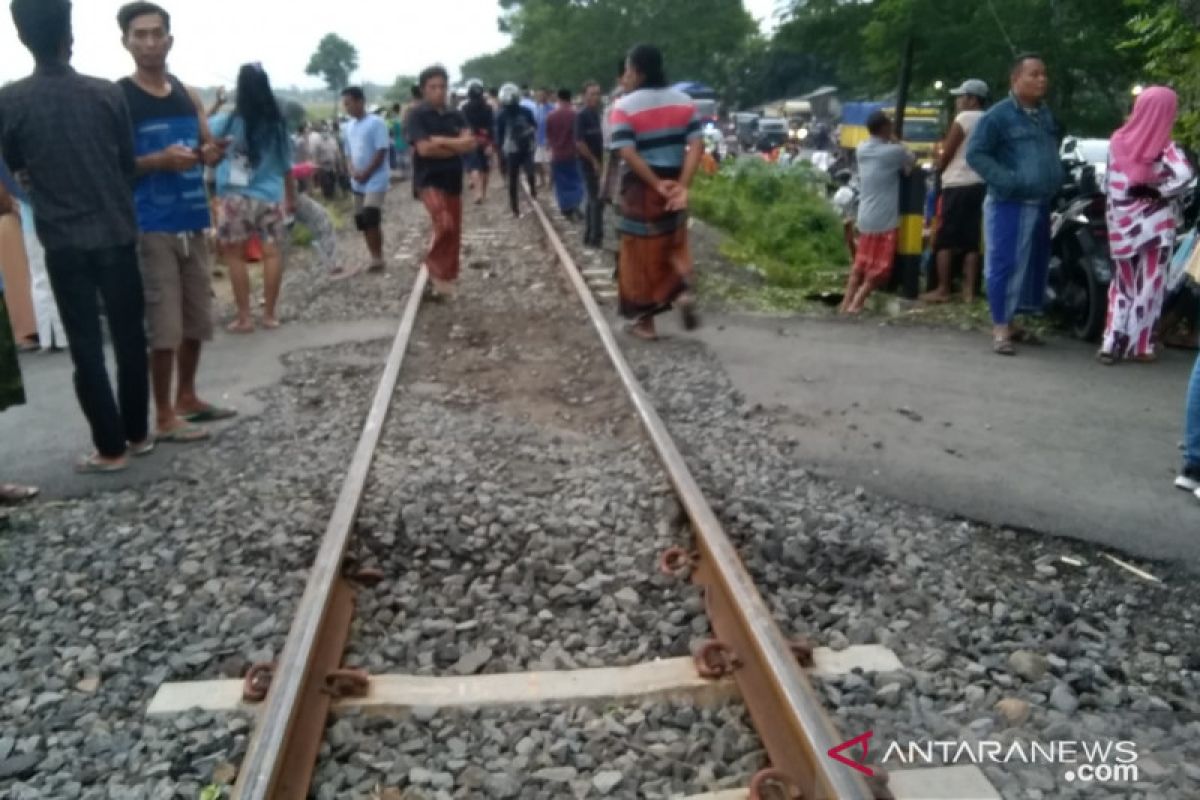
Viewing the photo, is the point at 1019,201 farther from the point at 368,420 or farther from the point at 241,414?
the point at 241,414

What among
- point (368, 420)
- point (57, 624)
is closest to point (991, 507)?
point (368, 420)

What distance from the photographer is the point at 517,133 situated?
53.7 ft

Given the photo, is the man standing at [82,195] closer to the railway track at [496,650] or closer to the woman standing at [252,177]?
the railway track at [496,650]

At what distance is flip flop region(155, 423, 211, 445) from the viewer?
18.9 ft

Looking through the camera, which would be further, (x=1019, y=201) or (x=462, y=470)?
(x=1019, y=201)

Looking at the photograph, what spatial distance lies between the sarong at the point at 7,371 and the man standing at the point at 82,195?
0.83 ft

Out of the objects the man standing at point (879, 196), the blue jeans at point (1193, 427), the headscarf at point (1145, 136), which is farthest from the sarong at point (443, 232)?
the blue jeans at point (1193, 427)

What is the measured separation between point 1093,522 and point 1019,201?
133 inches

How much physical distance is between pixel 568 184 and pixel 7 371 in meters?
10.9

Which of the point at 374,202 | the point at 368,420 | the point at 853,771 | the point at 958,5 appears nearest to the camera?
the point at 853,771

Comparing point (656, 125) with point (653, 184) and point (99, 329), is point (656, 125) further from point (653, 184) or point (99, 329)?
point (99, 329)

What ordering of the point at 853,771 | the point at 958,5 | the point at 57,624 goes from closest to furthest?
the point at 853,771
the point at 57,624
the point at 958,5

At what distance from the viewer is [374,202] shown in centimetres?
1118

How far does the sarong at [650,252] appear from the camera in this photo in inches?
296
